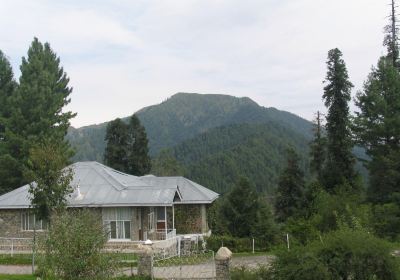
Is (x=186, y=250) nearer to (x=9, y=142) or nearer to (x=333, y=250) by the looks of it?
(x=333, y=250)

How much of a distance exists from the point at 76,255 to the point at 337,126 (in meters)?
28.4

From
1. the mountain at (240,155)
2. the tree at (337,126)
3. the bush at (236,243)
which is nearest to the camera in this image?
the bush at (236,243)

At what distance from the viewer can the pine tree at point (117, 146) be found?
51312mm

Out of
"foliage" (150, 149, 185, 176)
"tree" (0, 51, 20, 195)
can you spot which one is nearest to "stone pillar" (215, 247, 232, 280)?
"tree" (0, 51, 20, 195)

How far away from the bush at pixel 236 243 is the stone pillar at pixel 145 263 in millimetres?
10006

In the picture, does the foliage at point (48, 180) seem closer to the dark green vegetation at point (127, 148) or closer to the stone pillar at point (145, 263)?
the stone pillar at point (145, 263)

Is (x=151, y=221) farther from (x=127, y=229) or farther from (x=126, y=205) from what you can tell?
(x=126, y=205)

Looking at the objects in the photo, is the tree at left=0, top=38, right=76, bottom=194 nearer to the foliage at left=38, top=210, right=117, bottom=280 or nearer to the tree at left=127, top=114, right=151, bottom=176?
the tree at left=127, top=114, right=151, bottom=176

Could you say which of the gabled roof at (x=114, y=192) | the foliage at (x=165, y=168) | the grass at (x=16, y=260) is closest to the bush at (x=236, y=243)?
the gabled roof at (x=114, y=192)

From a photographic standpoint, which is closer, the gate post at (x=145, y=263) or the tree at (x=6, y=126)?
the gate post at (x=145, y=263)

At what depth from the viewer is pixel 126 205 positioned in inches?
1135

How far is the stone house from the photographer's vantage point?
96.4 feet

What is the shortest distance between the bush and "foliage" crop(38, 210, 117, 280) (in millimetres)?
16095

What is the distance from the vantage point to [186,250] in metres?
28.9
